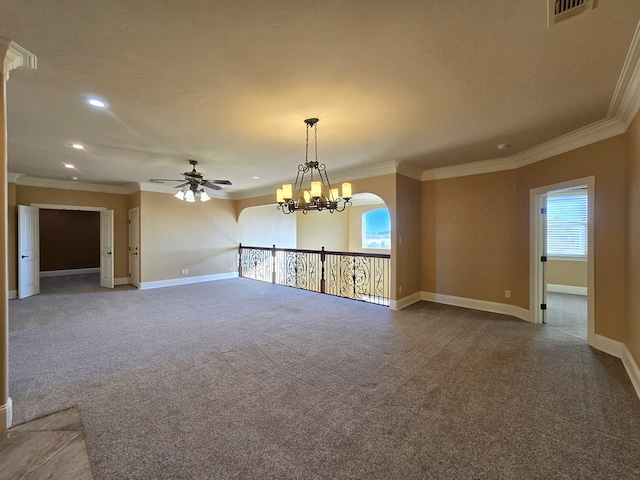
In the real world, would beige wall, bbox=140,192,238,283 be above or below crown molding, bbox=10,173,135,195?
below

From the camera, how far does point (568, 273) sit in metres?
6.66

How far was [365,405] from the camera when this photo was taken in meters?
2.29

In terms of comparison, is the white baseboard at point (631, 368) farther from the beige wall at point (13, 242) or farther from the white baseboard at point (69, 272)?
the white baseboard at point (69, 272)

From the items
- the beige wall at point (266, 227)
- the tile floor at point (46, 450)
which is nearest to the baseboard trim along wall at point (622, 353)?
the tile floor at point (46, 450)

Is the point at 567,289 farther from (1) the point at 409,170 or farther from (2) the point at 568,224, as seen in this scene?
(1) the point at 409,170

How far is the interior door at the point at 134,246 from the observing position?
23.6 feet

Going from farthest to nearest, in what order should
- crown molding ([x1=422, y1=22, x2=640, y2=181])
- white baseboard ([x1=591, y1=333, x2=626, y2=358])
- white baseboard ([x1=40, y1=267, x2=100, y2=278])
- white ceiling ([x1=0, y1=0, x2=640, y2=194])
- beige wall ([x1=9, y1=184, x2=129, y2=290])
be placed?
white baseboard ([x1=40, y1=267, x2=100, y2=278]) < beige wall ([x1=9, y1=184, x2=129, y2=290]) < white baseboard ([x1=591, y1=333, x2=626, y2=358]) < crown molding ([x1=422, y1=22, x2=640, y2=181]) < white ceiling ([x1=0, y1=0, x2=640, y2=194])

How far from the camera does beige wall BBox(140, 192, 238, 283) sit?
7.24 m

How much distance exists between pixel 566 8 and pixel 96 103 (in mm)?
3808

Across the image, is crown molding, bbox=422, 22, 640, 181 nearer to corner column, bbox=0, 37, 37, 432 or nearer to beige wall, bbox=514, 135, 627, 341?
beige wall, bbox=514, 135, 627, 341

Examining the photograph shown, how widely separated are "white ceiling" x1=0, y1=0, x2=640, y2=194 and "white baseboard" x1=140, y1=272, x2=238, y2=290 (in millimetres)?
4005

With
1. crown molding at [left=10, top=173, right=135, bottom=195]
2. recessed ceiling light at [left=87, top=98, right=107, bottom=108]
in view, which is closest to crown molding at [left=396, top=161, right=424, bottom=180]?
recessed ceiling light at [left=87, top=98, right=107, bottom=108]

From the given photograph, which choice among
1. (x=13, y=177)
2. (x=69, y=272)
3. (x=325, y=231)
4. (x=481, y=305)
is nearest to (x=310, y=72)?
(x=481, y=305)

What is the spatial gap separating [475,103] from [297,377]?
10.6 feet
